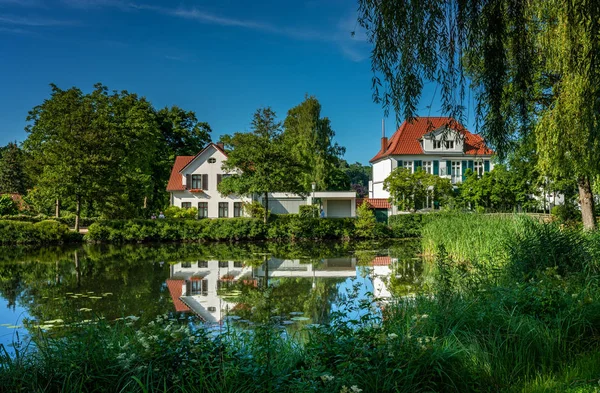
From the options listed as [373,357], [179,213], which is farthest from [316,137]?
[373,357]

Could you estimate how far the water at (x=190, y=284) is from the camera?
316 inches

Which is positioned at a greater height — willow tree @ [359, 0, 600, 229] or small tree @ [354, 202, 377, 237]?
willow tree @ [359, 0, 600, 229]

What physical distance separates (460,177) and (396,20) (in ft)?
116

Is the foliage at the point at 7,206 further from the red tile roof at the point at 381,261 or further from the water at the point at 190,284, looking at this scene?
the red tile roof at the point at 381,261

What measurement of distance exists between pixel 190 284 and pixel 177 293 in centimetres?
137

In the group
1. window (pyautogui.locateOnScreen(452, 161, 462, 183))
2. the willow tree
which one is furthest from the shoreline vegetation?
window (pyautogui.locateOnScreen(452, 161, 462, 183))

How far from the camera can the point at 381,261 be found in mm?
16875

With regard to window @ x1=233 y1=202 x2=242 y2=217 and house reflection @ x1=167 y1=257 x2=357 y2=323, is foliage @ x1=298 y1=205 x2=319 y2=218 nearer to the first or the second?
window @ x1=233 y1=202 x2=242 y2=217

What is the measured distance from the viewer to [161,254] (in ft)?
66.2

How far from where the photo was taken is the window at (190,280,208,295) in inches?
432

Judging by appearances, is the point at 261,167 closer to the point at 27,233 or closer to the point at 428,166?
the point at 27,233

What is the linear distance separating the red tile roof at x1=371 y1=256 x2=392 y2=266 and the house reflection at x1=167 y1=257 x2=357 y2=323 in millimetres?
727

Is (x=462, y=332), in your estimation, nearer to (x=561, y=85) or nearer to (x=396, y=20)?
(x=396, y=20)

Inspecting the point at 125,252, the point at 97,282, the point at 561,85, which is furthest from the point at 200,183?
the point at 561,85
